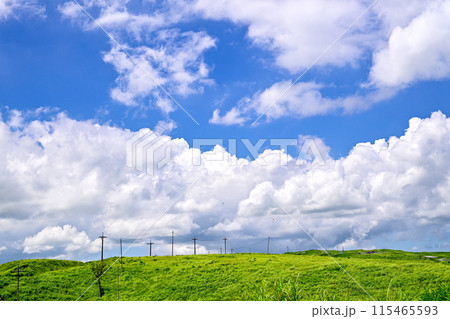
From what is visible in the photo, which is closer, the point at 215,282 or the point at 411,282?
the point at 411,282

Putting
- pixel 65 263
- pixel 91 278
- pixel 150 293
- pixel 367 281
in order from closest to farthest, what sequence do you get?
1. pixel 367 281
2. pixel 150 293
3. pixel 91 278
4. pixel 65 263

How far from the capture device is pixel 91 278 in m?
68.6

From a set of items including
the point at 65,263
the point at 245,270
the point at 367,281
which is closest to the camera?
the point at 367,281

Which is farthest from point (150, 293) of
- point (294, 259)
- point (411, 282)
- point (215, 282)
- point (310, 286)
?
point (411, 282)

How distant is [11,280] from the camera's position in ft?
215

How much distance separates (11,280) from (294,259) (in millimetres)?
47062

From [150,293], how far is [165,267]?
47.6 ft
